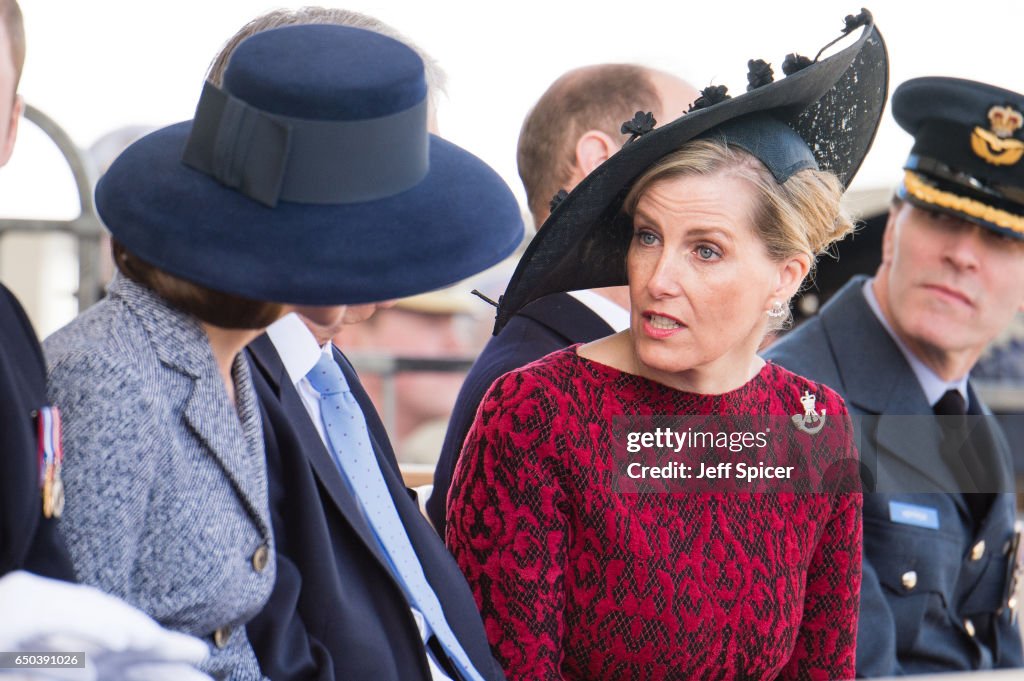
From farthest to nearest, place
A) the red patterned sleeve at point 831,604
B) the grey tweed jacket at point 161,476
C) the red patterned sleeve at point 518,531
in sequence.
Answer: the red patterned sleeve at point 831,604 → the red patterned sleeve at point 518,531 → the grey tweed jacket at point 161,476

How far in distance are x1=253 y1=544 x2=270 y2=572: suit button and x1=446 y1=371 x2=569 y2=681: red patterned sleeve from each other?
1.98 ft

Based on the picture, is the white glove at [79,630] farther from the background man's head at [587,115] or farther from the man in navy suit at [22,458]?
the background man's head at [587,115]

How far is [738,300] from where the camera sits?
2078 mm

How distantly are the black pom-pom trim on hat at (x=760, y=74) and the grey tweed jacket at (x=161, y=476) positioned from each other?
105 cm

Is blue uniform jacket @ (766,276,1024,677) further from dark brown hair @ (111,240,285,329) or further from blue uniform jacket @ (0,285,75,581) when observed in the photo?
blue uniform jacket @ (0,285,75,581)

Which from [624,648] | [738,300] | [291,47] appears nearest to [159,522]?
[291,47]

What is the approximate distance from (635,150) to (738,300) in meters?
0.31

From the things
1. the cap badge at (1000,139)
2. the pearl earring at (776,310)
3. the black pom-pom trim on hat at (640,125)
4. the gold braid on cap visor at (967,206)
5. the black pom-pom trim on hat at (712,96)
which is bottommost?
the pearl earring at (776,310)

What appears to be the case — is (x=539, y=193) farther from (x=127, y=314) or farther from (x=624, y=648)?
(x=127, y=314)

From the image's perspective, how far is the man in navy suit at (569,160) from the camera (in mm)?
2566

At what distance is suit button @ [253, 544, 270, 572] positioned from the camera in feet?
4.91

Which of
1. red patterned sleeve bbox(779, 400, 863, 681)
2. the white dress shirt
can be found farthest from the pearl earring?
the white dress shirt

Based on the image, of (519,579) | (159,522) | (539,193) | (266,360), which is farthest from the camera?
(539,193)

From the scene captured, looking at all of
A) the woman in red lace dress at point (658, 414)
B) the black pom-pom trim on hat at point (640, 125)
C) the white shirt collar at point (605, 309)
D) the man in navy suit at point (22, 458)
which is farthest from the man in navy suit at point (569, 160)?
the man in navy suit at point (22, 458)
